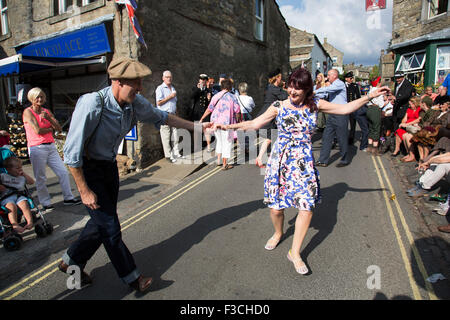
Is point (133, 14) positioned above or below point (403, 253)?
above

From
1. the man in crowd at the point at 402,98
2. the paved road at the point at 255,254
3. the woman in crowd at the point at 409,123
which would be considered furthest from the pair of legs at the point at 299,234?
the man in crowd at the point at 402,98

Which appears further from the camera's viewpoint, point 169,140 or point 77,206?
point 169,140

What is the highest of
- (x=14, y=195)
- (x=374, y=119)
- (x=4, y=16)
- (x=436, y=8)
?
(x=436, y=8)

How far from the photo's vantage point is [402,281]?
9.70 feet

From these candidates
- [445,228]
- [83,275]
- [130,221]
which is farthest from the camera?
[130,221]

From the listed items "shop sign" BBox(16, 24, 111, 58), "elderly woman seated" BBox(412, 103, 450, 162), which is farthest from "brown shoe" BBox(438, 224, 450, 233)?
"shop sign" BBox(16, 24, 111, 58)

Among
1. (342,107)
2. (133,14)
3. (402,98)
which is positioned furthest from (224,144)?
(402,98)

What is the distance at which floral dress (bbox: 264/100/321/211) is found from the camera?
3.13 meters

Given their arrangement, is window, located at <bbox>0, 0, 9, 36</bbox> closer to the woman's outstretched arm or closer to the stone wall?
the woman's outstretched arm

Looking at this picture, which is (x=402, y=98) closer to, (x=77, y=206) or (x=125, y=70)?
(x=125, y=70)

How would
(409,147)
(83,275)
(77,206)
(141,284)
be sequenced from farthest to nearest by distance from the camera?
(409,147)
(77,206)
(83,275)
(141,284)

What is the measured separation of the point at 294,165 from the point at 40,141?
13.6 ft

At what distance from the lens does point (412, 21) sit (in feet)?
51.9

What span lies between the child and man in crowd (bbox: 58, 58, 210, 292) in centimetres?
163
